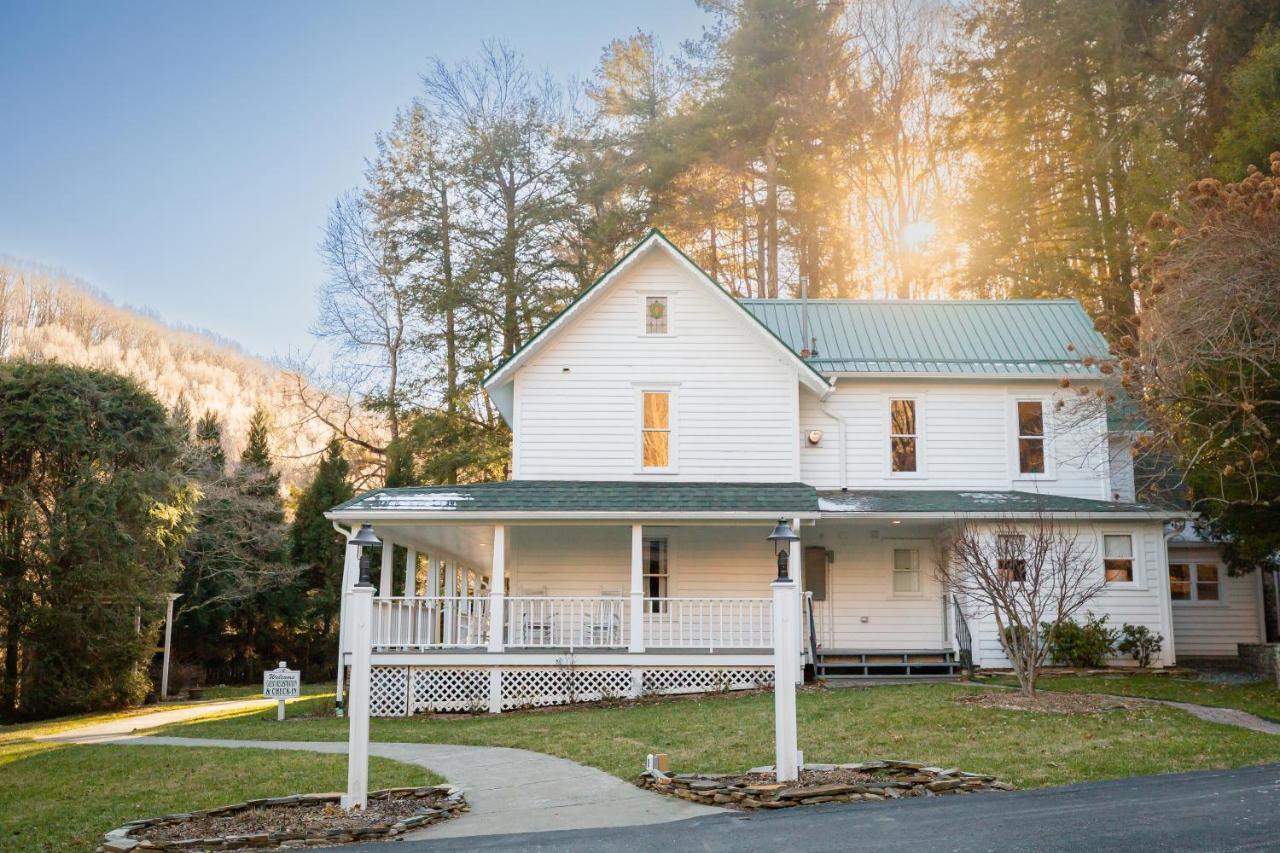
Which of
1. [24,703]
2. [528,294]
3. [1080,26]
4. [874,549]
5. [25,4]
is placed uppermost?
[25,4]

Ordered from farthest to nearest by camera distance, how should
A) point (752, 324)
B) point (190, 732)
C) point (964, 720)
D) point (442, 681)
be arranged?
1. point (752, 324)
2. point (442, 681)
3. point (190, 732)
4. point (964, 720)

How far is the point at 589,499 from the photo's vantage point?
734 inches

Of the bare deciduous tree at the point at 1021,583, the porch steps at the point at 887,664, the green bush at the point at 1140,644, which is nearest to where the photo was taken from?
the bare deciduous tree at the point at 1021,583

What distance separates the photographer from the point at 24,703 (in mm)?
22000

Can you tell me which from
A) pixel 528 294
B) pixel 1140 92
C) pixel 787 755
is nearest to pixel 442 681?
pixel 787 755

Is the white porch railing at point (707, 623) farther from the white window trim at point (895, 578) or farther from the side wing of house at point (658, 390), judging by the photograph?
the white window trim at point (895, 578)

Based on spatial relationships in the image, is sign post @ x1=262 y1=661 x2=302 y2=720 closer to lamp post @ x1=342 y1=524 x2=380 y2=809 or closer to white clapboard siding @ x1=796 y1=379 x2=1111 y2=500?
lamp post @ x1=342 y1=524 x2=380 y2=809

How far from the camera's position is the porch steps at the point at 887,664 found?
19.4 metres

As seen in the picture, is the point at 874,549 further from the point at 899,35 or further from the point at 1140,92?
the point at 899,35

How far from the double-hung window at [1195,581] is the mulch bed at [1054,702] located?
10350 mm

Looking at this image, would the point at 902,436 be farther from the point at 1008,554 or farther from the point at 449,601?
the point at 449,601

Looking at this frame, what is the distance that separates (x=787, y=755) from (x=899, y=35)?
31.2m

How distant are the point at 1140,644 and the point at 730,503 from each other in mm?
8120

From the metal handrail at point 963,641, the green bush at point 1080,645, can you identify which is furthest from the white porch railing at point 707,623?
the green bush at point 1080,645
